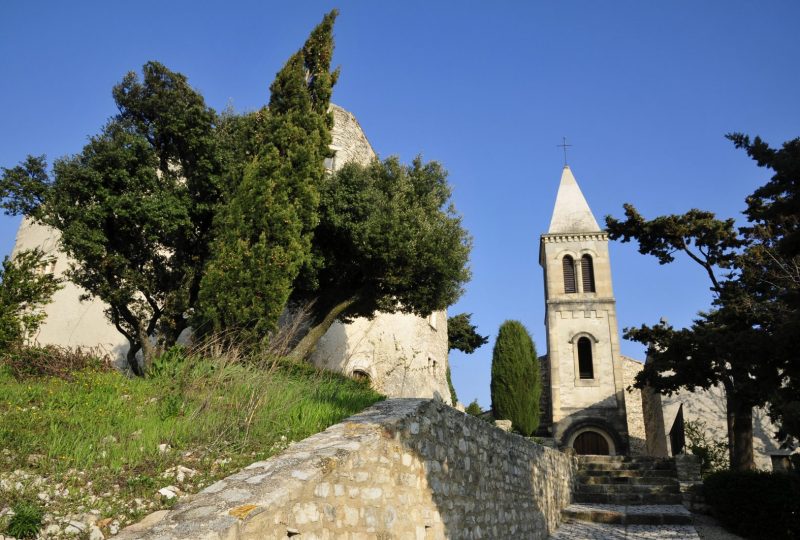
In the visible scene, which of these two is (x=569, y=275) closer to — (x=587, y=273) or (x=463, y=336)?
(x=587, y=273)

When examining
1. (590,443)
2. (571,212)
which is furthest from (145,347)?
(571,212)

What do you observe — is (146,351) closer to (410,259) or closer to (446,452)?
(410,259)

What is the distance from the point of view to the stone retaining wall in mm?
A: 3266

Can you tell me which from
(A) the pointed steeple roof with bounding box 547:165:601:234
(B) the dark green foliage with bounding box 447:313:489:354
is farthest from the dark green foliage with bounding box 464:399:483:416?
(A) the pointed steeple roof with bounding box 547:165:601:234

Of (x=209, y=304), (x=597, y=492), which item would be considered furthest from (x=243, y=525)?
(x=597, y=492)

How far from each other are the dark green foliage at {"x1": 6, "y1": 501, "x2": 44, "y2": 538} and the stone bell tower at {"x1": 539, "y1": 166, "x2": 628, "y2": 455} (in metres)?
23.6

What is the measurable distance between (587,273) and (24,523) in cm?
2824

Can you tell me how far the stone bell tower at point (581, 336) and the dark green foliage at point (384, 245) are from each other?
14.6 meters

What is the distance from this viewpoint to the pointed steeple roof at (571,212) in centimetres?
2972

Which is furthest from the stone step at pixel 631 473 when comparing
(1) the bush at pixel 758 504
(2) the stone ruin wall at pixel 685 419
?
(1) the bush at pixel 758 504

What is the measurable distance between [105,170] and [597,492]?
13.4 m

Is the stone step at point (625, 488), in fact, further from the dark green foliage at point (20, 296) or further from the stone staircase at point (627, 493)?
the dark green foliage at point (20, 296)

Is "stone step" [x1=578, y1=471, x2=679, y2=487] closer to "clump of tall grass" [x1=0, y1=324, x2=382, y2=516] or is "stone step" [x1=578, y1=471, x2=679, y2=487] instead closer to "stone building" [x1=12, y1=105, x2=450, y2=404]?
"stone building" [x1=12, y1=105, x2=450, y2=404]

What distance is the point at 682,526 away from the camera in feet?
34.6
